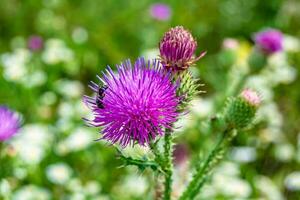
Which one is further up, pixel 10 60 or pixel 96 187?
pixel 10 60

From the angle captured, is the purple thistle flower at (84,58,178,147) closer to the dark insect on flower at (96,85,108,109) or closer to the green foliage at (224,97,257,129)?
the dark insect on flower at (96,85,108,109)

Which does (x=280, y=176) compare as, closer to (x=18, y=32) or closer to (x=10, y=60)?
(x=10, y=60)

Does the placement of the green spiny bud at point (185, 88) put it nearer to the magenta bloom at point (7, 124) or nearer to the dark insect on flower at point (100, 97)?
the dark insect on flower at point (100, 97)

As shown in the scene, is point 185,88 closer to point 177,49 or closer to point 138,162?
point 177,49

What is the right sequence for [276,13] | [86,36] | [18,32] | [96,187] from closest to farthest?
1. [96,187]
2. [86,36]
3. [18,32]
4. [276,13]

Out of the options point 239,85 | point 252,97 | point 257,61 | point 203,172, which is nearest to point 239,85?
point 239,85

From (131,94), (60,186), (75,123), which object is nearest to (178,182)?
(60,186)

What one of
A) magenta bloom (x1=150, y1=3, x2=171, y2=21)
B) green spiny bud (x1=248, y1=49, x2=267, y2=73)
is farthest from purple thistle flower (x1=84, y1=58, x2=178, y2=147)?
magenta bloom (x1=150, y1=3, x2=171, y2=21)

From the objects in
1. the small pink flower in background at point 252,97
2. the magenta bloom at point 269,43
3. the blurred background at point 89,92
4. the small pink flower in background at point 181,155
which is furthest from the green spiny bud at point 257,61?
the small pink flower in background at point 252,97

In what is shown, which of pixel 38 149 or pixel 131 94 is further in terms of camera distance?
pixel 38 149
